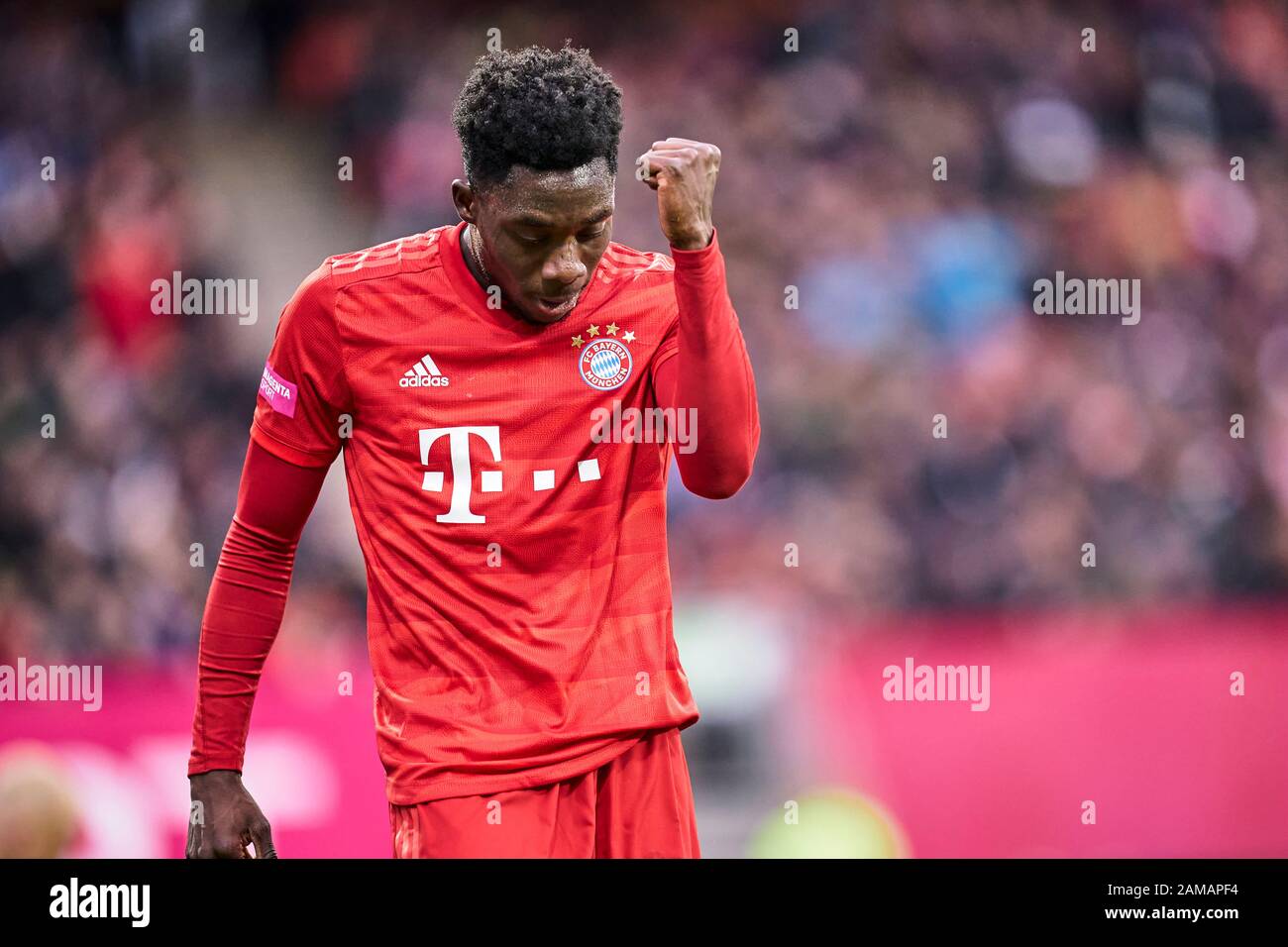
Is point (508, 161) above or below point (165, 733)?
above

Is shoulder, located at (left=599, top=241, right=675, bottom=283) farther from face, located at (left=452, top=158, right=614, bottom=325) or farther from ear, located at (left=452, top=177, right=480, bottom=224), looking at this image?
ear, located at (left=452, top=177, right=480, bottom=224)

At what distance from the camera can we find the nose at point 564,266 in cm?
232

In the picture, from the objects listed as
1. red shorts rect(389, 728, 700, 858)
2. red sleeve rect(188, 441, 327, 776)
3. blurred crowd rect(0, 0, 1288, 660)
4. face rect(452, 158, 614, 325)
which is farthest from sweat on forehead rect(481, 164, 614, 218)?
blurred crowd rect(0, 0, 1288, 660)

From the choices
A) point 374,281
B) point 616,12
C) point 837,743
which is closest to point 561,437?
point 374,281

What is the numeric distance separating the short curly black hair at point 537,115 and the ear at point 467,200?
1.4 inches

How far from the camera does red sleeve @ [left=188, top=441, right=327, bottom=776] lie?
8.28 ft

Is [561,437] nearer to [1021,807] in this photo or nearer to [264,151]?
[1021,807]

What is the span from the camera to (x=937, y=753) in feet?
15.0

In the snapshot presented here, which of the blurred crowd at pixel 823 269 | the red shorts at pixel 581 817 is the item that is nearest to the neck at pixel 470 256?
the red shorts at pixel 581 817

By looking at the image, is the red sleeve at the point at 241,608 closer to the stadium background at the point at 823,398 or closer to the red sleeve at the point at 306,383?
the red sleeve at the point at 306,383

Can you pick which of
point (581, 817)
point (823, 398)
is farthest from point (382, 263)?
point (823, 398)

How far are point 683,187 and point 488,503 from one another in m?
0.58

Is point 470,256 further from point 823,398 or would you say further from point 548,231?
point 823,398

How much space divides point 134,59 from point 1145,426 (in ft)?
13.1
